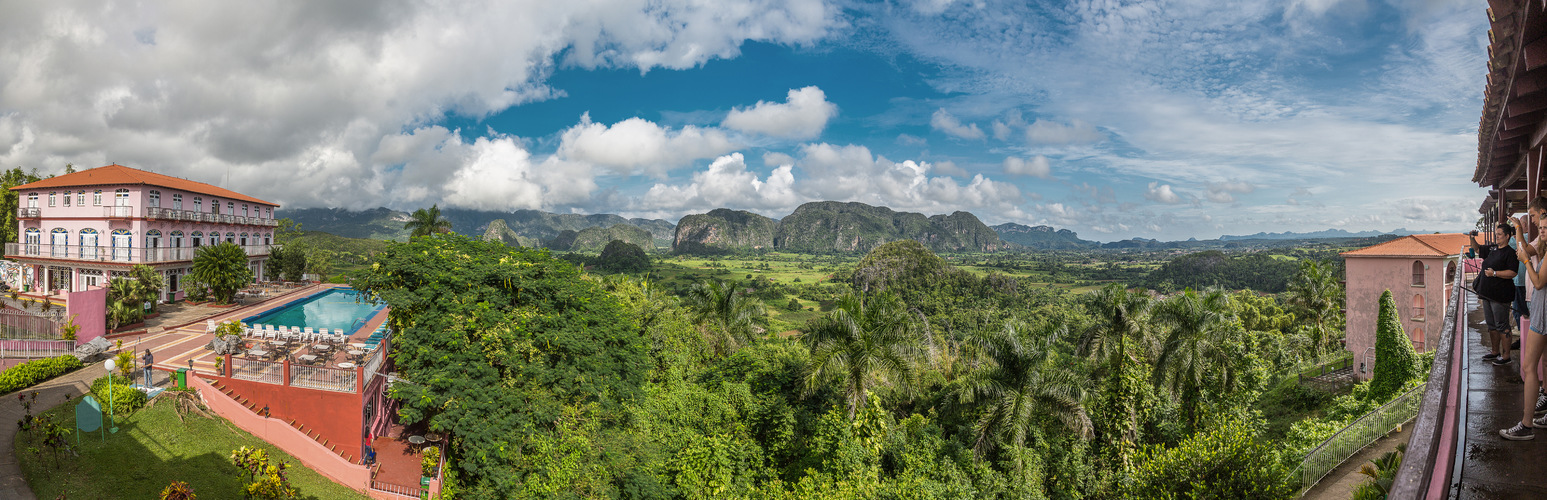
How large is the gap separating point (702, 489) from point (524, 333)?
6.65 m

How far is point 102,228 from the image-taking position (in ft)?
100

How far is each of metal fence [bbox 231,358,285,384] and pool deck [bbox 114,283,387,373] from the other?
61.5 inches

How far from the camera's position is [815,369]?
16.4 metres

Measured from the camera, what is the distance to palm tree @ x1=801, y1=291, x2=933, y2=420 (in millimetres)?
16406

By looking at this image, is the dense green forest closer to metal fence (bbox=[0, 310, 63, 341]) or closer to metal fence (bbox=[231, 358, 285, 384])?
metal fence (bbox=[231, 358, 285, 384])

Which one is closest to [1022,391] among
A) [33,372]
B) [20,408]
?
[20,408]

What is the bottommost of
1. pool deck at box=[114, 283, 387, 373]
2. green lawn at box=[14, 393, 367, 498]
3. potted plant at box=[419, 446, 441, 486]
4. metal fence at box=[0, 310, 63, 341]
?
potted plant at box=[419, 446, 441, 486]

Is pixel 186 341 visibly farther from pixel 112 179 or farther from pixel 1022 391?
pixel 1022 391

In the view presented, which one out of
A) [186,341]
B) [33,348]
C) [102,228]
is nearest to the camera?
[33,348]

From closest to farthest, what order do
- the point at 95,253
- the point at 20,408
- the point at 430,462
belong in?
the point at 20,408 → the point at 430,462 → the point at 95,253

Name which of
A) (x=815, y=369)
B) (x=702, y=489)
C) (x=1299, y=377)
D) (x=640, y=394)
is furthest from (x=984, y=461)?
(x=1299, y=377)

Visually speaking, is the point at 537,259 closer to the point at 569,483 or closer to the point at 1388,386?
the point at 569,483

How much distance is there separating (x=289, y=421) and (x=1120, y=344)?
26.5m

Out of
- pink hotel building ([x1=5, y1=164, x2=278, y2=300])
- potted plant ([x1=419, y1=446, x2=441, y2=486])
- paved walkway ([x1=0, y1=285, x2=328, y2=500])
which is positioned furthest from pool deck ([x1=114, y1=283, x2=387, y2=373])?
potted plant ([x1=419, y1=446, x2=441, y2=486])
